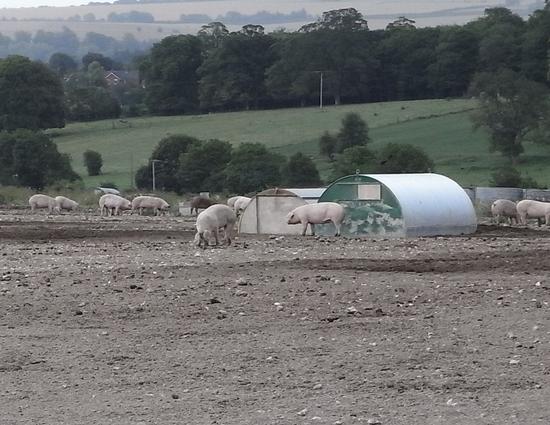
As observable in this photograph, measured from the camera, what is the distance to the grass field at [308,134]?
8219 centimetres

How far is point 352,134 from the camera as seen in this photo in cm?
8944

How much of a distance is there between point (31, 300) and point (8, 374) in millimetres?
4814

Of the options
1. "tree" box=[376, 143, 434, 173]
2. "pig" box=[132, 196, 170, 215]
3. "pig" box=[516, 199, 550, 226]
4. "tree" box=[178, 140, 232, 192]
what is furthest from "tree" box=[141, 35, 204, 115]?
"pig" box=[516, 199, 550, 226]

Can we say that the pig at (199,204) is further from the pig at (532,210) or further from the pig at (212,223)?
the pig at (212,223)

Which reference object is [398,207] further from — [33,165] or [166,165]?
[166,165]

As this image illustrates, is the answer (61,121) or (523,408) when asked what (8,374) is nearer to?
(523,408)

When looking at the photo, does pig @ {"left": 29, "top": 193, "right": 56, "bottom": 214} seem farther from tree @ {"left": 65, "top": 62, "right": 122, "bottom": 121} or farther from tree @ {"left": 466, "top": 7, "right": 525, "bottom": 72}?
tree @ {"left": 65, "top": 62, "right": 122, "bottom": 121}

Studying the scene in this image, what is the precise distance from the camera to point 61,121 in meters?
111

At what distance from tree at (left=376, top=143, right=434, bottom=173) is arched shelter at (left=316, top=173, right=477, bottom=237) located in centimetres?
3532

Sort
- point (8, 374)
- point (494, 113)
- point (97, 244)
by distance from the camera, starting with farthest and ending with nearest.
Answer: point (494, 113) < point (97, 244) < point (8, 374)

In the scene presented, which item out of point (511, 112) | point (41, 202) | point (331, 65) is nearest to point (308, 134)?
point (511, 112)

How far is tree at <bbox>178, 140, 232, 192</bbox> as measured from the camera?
78.6m

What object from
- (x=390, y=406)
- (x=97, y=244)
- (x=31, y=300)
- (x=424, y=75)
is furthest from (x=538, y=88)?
(x=390, y=406)

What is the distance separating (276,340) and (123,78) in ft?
535
